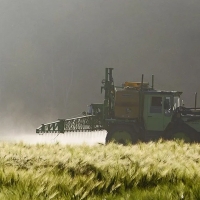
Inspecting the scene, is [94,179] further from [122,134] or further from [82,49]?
[82,49]

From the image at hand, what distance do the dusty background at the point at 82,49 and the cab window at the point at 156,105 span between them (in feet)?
349

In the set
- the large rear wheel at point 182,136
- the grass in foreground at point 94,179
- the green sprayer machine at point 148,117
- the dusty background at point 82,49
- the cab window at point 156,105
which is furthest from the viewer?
the dusty background at point 82,49

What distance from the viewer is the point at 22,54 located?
154750mm

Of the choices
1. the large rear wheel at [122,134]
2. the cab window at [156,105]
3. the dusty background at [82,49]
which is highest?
the dusty background at [82,49]

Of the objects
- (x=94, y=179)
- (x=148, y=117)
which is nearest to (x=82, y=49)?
(x=148, y=117)

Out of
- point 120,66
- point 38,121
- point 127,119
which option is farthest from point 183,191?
point 120,66

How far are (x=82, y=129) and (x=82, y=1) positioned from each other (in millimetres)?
143113

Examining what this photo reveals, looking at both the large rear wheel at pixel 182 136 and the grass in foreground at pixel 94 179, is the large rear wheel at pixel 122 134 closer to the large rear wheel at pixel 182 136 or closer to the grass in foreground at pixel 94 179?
the large rear wheel at pixel 182 136

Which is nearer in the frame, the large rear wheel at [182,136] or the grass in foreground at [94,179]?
the grass in foreground at [94,179]

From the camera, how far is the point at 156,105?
18016mm

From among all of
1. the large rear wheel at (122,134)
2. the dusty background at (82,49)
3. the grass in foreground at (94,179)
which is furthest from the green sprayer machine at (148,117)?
the dusty background at (82,49)

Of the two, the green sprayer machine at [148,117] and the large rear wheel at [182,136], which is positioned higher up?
the green sprayer machine at [148,117]

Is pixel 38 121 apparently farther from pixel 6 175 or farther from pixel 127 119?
pixel 6 175

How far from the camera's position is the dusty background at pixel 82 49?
135m
